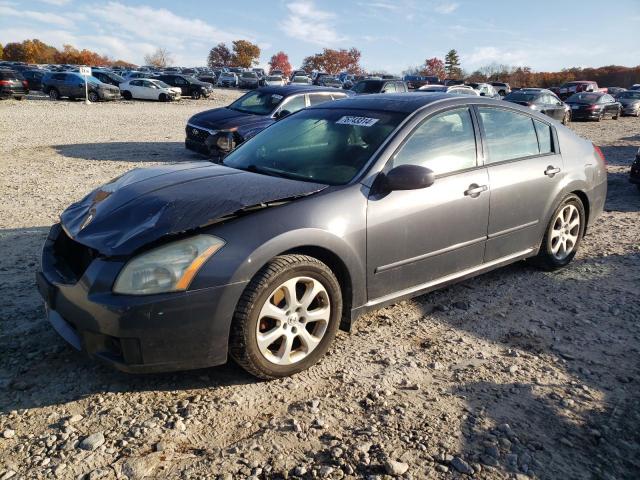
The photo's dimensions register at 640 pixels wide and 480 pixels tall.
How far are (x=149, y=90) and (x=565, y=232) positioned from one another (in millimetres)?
28222

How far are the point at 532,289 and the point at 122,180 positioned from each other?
3.38 m

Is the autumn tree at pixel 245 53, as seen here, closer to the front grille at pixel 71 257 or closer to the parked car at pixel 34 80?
the parked car at pixel 34 80

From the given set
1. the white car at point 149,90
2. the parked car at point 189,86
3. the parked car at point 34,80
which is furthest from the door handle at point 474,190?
the parked car at point 34,80

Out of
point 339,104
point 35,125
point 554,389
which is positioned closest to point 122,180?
point 339,104

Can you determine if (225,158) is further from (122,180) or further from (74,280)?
(74,280)

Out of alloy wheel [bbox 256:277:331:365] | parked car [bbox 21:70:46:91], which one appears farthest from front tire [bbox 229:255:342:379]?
parked car [bbox 21:70:46:91]

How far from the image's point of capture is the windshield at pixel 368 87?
694 inches

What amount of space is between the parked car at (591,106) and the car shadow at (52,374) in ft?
79.4

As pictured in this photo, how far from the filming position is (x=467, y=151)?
3.85m

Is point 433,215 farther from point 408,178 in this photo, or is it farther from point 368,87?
point 368,87

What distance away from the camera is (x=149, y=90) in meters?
29.0

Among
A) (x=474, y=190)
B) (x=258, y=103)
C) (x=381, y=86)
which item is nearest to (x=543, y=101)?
(x=381, y=86)

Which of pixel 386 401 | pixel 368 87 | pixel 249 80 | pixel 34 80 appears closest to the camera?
pixel 386 401

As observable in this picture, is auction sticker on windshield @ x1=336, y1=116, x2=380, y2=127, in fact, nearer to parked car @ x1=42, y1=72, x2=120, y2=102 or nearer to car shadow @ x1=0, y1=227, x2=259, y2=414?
car shadow @ x1=0, y1=227, x2=259, y2=414
